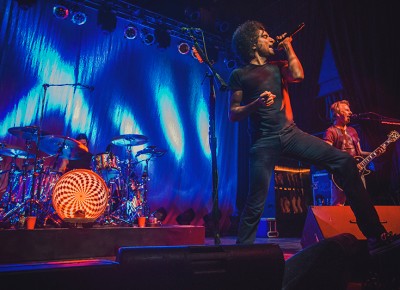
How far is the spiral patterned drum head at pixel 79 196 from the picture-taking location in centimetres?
417

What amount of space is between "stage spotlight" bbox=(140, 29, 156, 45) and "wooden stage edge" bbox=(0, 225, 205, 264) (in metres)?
5.58

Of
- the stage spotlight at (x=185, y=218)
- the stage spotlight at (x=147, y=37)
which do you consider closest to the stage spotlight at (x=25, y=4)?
the stage spotlight at (x=147, y=37)

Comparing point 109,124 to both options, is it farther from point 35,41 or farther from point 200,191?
point 200,191

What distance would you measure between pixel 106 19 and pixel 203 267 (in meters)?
7.93

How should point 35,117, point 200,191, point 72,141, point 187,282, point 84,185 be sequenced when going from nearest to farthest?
point 187,282
point 84,185
point 72,141
point 35,117
point 200,191

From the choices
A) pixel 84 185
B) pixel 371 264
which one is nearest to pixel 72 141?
pixel 84 185

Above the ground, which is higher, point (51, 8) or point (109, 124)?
point (51, 8)

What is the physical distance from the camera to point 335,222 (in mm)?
3178

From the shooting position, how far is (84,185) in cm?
434

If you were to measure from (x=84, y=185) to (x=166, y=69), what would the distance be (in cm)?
532

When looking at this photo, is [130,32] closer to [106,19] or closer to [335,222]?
[106,19]

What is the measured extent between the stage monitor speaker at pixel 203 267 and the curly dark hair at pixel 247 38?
212cm

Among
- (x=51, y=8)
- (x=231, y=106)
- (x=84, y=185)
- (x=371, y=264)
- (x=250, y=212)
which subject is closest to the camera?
(x=371, y=264)

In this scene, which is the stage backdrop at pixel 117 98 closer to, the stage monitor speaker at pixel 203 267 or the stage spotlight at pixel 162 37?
the stage spotlight at pixel 162 37
